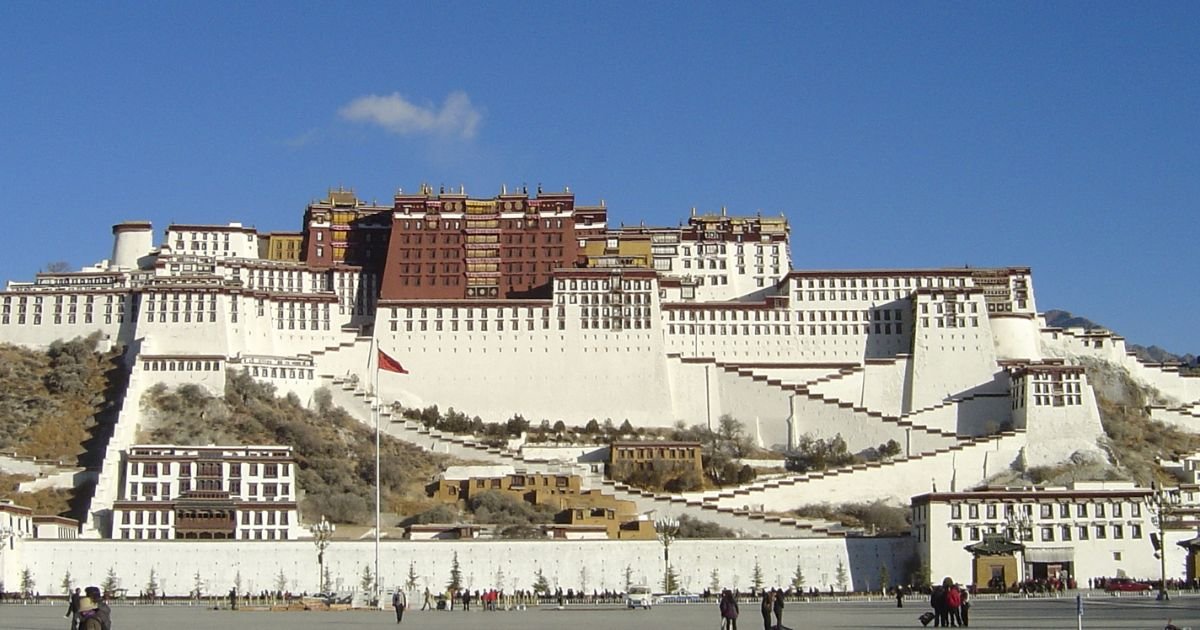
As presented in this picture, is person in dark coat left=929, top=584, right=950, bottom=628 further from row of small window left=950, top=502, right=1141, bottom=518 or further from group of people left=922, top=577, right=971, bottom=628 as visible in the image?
row of small window left=950, top=502, right=1141, bottom=518

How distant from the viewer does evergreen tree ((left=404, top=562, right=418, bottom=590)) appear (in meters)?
79.4

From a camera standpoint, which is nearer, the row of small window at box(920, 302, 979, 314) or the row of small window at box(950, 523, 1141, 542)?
the row of small window at box(950, 523, 1141, 542)

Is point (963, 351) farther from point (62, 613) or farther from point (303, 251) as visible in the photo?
point (62, 613)

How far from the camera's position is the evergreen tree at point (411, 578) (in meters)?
79.4

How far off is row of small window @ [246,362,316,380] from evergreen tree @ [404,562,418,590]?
1061 inches

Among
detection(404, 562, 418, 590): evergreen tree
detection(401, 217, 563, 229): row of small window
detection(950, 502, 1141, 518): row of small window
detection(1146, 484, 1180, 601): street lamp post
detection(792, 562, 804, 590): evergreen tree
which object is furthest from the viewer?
detection(401, 217, 563, 229): row of small window

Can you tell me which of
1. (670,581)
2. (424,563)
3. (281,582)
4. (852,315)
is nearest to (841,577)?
(670,581)

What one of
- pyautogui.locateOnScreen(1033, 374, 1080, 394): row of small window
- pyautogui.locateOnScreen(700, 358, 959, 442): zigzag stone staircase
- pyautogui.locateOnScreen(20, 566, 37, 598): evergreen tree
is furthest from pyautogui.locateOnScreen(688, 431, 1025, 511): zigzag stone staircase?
pyautogui.locateOnScreen(20, 566, 37, 598): evergreen tree

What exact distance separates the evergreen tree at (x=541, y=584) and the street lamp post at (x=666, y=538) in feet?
18.2

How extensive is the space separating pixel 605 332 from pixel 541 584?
34.2m

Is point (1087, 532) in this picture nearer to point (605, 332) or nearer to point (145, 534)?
point (605, 332)

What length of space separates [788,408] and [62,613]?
5641cm

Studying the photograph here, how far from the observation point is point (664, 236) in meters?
123

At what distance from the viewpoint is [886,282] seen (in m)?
116
